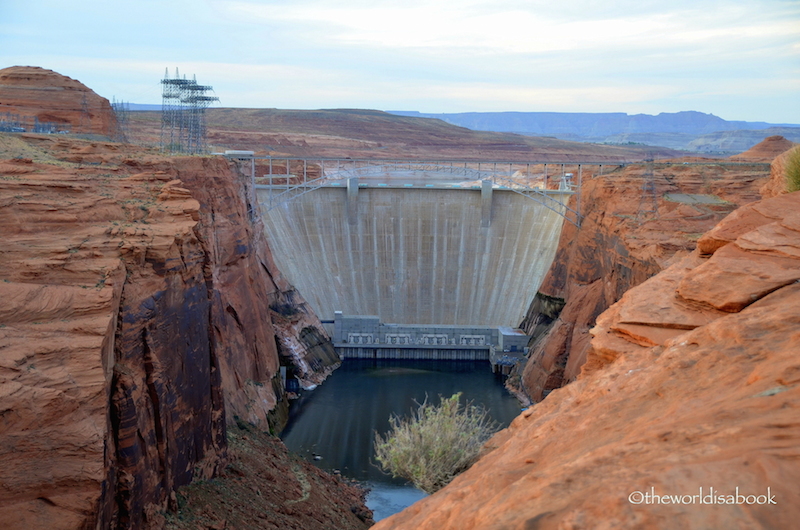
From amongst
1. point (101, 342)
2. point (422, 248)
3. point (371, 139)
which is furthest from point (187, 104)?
point (371, 139)

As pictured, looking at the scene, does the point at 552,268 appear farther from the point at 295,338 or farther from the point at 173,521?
the point at 173,521

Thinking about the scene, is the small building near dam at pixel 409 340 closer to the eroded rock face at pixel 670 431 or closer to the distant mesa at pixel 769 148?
the distant mesa at pixel 769 148

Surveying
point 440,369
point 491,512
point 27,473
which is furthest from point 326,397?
point 491,512

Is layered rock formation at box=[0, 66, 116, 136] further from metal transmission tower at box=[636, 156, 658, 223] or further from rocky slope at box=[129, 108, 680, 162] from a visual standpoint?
rocky slope at box=[129, 108, 680, 162]

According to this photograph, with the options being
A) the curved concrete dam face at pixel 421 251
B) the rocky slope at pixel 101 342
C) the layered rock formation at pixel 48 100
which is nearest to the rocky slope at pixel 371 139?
the curved concrete dam face at pixel 421 251

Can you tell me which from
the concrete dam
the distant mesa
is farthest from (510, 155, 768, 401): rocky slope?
the distant mesa

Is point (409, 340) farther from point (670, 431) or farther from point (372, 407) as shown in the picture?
point (670, 431)
